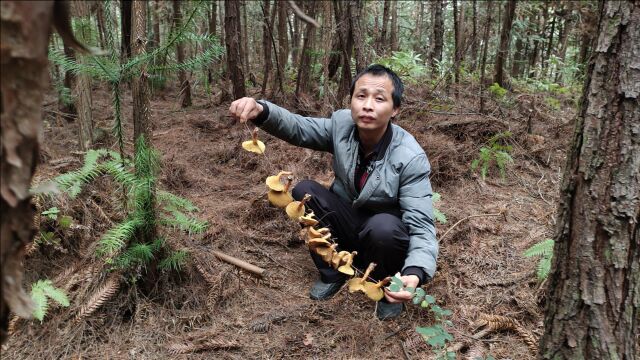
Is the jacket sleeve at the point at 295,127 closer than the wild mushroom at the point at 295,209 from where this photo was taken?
No

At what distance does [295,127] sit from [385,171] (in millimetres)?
685

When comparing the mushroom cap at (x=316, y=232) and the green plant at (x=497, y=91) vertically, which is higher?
the green plant at (x=497, y=91)

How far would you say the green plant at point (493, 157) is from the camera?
4727mm

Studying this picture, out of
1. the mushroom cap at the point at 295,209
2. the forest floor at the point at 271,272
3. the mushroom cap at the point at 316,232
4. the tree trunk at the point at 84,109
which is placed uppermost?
the tree trunk at the point at 84,109

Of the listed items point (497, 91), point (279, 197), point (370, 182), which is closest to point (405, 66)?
point (497, 91)

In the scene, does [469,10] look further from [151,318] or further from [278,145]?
[151,318]

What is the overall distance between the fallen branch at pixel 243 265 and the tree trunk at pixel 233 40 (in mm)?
3558

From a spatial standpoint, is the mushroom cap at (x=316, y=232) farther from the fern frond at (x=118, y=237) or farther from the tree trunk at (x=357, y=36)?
the tree trunk at (x=357, y=36)

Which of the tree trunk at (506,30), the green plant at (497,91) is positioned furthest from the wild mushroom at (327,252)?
the tree trunk at (506,30)

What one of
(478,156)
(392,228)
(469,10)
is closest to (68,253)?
(392,228)

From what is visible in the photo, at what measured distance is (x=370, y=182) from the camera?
2.90 metres

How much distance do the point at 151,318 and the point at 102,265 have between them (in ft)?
1.38

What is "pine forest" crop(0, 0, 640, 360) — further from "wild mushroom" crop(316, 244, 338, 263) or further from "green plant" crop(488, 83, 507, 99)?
"green plant" crop(488, 83, 507, 99)

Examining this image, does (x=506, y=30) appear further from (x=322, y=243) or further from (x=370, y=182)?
(x=322, y=243)
